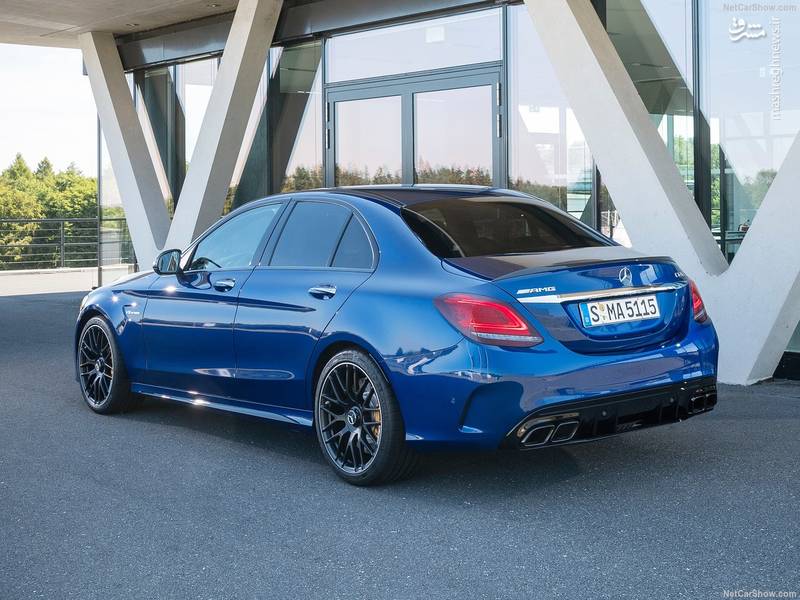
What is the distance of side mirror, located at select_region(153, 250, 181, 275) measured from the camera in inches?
275

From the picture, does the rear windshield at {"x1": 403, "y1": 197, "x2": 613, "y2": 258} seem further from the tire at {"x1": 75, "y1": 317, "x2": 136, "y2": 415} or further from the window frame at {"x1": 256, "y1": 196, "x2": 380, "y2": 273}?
the tire at {"x1": 75, "y1": 317, "x2": 136, "y2": 415}

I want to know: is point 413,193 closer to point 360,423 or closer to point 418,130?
point 360,423

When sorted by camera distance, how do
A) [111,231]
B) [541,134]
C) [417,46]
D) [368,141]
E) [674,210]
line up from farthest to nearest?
1. [111,231]
2. [368,141]
3. [417,46]
4. [541,134]
5. [674,210]

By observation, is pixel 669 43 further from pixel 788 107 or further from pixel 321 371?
pixel 321 371

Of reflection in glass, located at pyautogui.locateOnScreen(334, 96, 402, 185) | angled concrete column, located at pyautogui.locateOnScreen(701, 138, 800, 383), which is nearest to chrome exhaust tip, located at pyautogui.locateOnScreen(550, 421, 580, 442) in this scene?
angled concrete column, located at pyautogui.locateOnScreen(701, 138, 800, 383)

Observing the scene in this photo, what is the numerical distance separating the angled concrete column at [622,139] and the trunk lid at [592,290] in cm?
406

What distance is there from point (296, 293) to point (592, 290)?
5.39ft

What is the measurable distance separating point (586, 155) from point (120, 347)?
6.21 m

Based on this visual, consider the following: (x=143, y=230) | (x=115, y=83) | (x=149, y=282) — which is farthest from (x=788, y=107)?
(x=115, y=83)

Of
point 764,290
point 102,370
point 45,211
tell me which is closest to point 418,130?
point 764,290

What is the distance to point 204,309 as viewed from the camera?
21.6 ft

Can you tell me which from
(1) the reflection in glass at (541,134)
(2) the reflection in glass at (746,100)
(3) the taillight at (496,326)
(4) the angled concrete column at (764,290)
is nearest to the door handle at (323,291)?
(3) the taillight at (496,326)

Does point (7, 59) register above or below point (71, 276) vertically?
above

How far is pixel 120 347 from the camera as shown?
24.3ft
